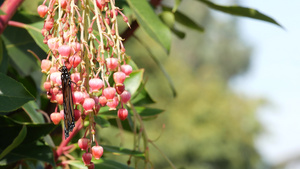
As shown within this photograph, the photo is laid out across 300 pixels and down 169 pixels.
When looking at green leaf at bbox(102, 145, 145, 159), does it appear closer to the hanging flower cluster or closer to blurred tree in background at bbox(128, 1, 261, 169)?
the hanging flower cluster

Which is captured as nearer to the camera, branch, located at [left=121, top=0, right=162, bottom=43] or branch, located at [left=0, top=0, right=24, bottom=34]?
branch, located at [left=0, top=0, right=24, bottom=34]

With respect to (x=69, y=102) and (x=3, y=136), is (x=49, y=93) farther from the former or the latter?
(x=3, y=136)

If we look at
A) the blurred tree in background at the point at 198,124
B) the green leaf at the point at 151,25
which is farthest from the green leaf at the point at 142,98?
the blurred tree in background at the point at 198,124

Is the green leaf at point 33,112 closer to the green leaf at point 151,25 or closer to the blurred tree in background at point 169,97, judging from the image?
the blurred tree in background at point 169,97

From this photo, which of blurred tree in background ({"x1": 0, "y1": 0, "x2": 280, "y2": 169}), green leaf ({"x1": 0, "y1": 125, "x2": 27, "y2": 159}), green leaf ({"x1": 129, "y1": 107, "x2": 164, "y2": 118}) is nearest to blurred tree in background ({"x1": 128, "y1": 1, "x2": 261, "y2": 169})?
blurred tree in background ({"x1": 0, "y1": 0, "x2": 280, "y2": 169})

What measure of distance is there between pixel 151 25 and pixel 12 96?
0.28 metres

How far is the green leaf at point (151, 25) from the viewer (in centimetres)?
70

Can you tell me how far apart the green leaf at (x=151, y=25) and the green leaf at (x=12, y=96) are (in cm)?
25

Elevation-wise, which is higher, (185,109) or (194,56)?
(185,109)

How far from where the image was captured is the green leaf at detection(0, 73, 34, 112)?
523mm

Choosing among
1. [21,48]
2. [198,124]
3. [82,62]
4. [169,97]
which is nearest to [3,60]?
[21,48]

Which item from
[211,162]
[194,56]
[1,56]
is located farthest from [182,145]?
[194,56]

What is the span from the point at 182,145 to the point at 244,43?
52.2 feet

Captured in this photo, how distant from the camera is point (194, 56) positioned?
25.9m
